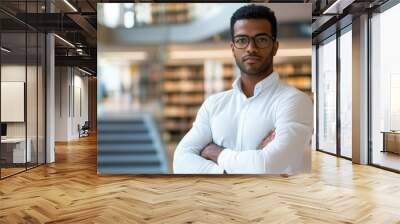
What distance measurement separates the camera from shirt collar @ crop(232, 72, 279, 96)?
539cm

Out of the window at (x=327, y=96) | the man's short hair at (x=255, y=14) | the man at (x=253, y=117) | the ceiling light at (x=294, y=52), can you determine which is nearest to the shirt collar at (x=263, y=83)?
the man at (x=253, y=117)

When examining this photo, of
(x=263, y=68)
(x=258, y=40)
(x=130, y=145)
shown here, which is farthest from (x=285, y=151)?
(x=130, y=145)

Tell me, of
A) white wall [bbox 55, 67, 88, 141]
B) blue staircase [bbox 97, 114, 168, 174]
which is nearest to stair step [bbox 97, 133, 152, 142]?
blue staircase [bbox 97, 114, 168, 174]

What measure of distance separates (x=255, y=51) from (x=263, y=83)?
0.42 m

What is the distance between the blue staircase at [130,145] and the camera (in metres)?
5.65

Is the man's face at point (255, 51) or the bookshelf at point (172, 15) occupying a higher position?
the bookshelf at point (172, 15)

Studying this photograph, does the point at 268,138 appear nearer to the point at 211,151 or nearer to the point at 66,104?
the point at 211,151

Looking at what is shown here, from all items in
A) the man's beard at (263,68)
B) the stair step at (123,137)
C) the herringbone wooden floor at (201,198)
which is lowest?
the herringbone wooden floor at (201,198)

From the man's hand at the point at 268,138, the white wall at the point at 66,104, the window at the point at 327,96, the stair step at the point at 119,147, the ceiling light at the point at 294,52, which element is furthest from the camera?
the white wall at the point at 66,104

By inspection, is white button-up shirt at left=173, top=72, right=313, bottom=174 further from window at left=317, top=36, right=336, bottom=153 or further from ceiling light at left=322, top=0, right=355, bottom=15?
window at left=317, top=36, right=336, bottom=153

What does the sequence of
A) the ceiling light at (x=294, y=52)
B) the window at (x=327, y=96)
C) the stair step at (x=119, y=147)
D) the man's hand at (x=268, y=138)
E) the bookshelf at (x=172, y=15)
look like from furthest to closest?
the window at (x=327, y=96)
the stair step at (x=119, y=147)
the bookshelf at (x=172, y=15)
the ceiling light at (x=294, y=52)
the man's hand at (x=268, y=138)

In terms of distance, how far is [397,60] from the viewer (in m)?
7.55

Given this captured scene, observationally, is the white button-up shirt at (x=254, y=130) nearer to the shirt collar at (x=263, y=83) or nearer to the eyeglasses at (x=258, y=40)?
the shirt collar at (x=263, y=83)

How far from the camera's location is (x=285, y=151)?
5.43 m
